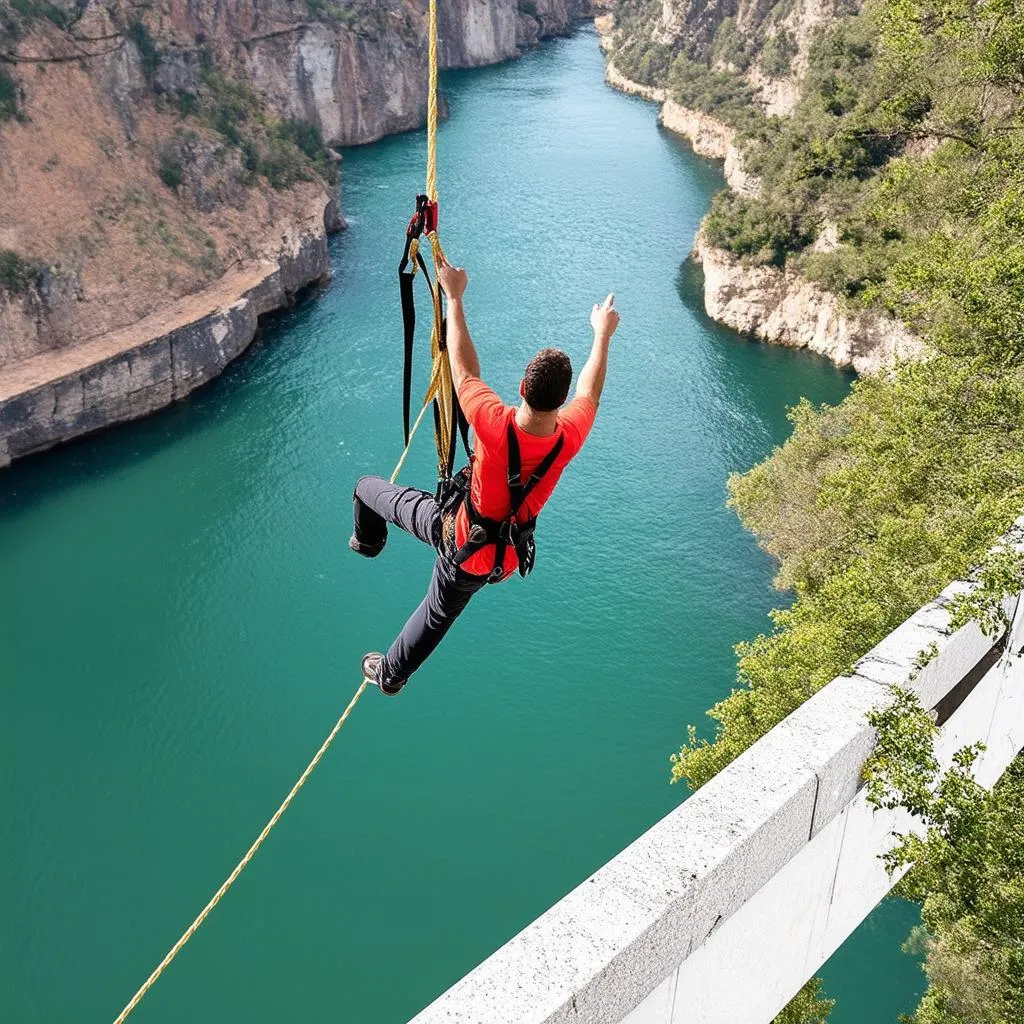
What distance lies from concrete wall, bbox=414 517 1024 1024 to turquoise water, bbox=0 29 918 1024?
697cm

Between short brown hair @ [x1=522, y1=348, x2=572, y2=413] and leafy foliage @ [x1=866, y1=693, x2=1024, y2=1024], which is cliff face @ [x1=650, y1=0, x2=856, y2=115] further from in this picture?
short brown hair @ [x1=522, y1=348, x2=572, y2=413]

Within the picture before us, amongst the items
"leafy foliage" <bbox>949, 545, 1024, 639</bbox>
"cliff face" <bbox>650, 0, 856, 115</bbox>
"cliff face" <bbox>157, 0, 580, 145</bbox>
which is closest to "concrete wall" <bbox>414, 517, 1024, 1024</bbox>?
"leafy foliage" <bbox>949, 545, 1024, 639</bbox>

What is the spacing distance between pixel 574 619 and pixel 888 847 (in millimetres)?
10962

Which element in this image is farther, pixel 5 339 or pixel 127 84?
pixel 127 84

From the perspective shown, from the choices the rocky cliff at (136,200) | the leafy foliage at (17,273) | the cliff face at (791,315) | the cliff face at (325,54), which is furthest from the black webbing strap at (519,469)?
the cliff face at (325,54)

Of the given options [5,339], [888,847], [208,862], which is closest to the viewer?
[888,847]

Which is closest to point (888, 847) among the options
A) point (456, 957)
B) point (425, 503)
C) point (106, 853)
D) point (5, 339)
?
point (425, 503)

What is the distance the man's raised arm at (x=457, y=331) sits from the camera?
3.57m

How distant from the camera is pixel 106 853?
12562 mm

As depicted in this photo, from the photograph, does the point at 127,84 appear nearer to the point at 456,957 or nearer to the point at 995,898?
the point at 456,957

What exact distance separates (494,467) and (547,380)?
0.50 meters

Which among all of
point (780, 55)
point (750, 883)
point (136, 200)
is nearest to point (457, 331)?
point (750, 883)

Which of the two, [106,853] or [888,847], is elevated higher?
[888,847]

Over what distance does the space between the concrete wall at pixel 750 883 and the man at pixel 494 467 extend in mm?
1212
